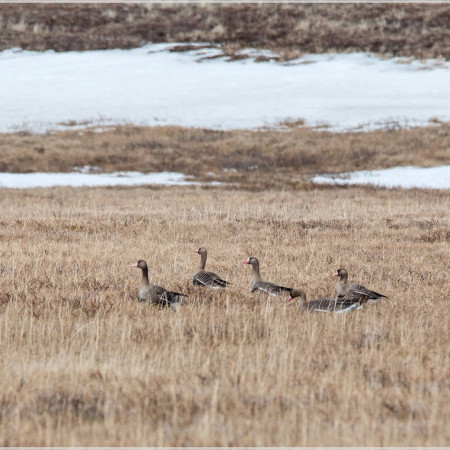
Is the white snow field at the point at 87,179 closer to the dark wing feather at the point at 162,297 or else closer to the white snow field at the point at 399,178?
A: the white snow field at the point at 399,178

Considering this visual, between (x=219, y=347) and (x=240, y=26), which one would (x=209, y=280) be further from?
(x=240, y=26)

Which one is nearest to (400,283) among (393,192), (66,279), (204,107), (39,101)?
(66,279)

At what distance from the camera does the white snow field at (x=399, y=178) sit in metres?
32.1

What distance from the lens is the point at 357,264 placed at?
42.6 ft

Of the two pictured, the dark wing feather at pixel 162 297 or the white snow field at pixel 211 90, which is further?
the white snow field at pixel 211 90

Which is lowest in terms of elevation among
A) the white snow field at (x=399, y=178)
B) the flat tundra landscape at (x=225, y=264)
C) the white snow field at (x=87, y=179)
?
the white snow field at (x=87, y=179)

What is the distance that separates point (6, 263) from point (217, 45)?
53.2 meters

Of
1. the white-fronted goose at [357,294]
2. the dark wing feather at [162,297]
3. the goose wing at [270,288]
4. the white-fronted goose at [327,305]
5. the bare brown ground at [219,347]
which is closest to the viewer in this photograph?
the bare brown ground at [219,347]

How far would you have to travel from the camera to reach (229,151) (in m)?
39.5

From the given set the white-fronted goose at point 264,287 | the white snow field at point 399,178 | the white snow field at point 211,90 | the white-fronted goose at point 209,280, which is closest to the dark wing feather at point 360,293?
the white-fronted goose at point 264,287

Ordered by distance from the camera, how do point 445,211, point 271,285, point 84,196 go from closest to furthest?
point 271,285 < point 445,211 < point 84,196

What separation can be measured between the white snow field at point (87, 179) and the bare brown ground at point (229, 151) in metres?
1.40

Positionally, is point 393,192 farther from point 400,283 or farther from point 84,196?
point 400,283

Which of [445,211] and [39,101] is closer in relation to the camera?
[445,211]
